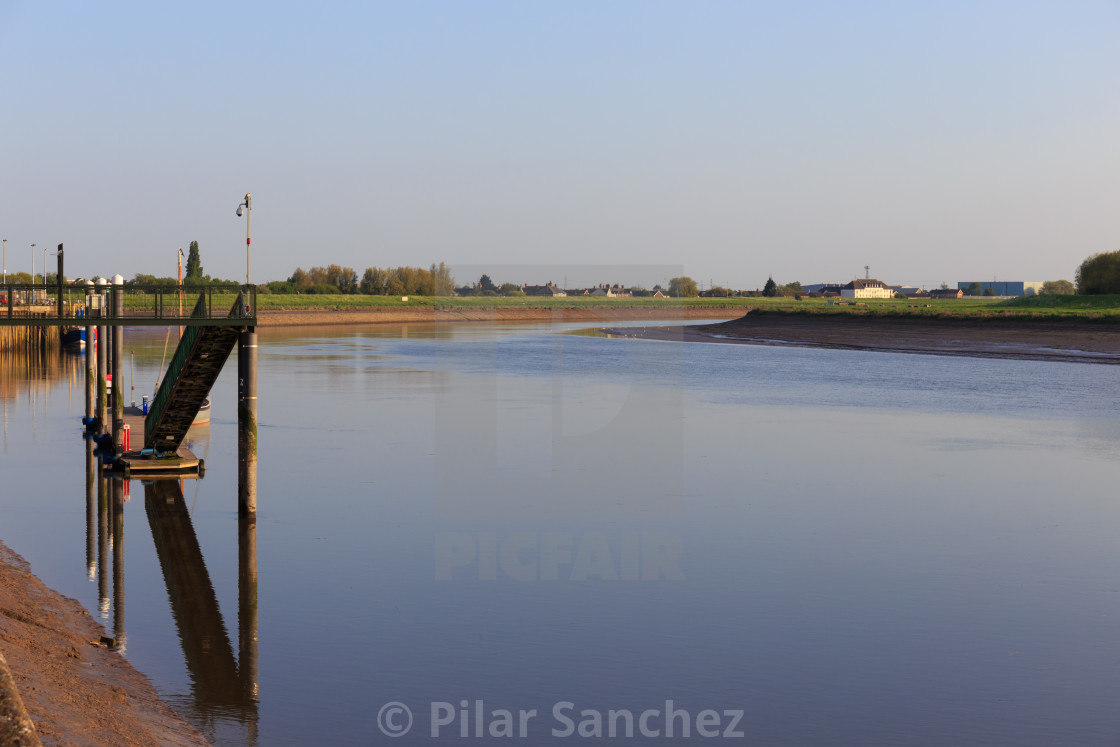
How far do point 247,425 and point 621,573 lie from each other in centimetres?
1108

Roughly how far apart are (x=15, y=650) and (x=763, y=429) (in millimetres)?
33938

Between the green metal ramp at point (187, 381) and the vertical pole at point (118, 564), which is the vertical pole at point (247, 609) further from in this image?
the green metal ramp at point (187, 381)

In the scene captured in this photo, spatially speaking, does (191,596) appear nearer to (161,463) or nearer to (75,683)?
(75,683)

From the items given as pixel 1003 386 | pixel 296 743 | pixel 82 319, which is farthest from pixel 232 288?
pixel 1003 386

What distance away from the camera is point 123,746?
11.8 metres

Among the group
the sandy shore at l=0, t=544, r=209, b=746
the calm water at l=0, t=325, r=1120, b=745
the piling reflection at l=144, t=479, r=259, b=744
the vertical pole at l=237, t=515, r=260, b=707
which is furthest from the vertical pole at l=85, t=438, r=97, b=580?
the sandy shore at l=0, t=544, r=209, b=746

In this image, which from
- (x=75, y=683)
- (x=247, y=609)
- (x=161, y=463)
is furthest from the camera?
(x=161, y=463)

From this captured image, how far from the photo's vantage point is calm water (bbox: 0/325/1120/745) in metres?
14.6

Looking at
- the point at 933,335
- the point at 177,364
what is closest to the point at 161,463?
the point at 177,364

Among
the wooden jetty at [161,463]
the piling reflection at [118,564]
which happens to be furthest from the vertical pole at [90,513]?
the wooden jetty at [161,463]

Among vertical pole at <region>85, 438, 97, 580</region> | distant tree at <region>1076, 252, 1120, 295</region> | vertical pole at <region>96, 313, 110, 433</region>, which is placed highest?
distant tree at <region>1076, 252, 1120, 295</region>

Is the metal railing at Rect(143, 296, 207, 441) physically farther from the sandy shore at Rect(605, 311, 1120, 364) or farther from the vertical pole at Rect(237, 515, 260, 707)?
the sandy shore at Rect(605, 311, 1120, 364)

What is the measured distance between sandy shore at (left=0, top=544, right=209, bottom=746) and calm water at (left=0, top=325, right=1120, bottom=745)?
23.2 inches

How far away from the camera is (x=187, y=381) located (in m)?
30.7
